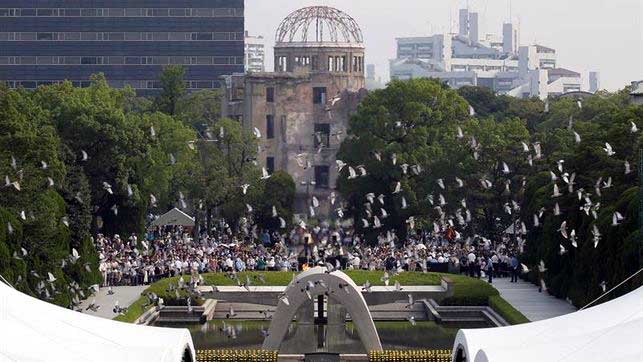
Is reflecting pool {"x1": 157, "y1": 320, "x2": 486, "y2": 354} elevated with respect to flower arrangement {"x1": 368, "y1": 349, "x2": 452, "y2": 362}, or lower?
lower

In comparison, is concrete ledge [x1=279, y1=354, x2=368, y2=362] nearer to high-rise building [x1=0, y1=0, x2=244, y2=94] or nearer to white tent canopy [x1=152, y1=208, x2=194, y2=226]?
white tent canopy [x1=152, y1=208, x2=194, y2=226]

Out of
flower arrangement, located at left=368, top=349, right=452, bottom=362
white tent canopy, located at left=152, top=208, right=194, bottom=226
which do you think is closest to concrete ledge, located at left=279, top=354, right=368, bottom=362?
flower arrangement, located at left=368, top=349, right=452, bottom=362

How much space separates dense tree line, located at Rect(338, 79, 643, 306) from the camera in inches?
2340

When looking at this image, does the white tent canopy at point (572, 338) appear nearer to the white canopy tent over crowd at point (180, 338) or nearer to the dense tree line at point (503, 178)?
the white canopy tent over crowd at point (180, 338)

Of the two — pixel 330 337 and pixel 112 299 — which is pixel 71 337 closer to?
pixel 330 337

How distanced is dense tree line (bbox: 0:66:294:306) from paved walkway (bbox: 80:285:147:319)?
0.56m

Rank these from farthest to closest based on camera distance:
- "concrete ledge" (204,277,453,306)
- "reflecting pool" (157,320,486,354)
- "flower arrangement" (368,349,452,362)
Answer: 1. "concrete ledge" (204,277,453,306)
2. "reflecting pool" (157,320,486,354)
3. "flower arrangement" (368,349,452,362)

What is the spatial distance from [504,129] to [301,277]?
27417 mm

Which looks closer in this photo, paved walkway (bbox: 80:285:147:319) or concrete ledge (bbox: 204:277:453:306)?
paved walkway (bbox: 80:285:147:319)

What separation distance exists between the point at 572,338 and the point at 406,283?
30.6 m

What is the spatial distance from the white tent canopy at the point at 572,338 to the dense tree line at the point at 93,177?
19.1 meters

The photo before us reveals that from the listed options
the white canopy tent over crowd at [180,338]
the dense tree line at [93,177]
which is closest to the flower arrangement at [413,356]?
the white canopy tent over crowd at [180,338]

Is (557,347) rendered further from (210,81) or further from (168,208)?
(210,81)

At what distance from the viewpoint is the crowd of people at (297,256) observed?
68.7 metres
